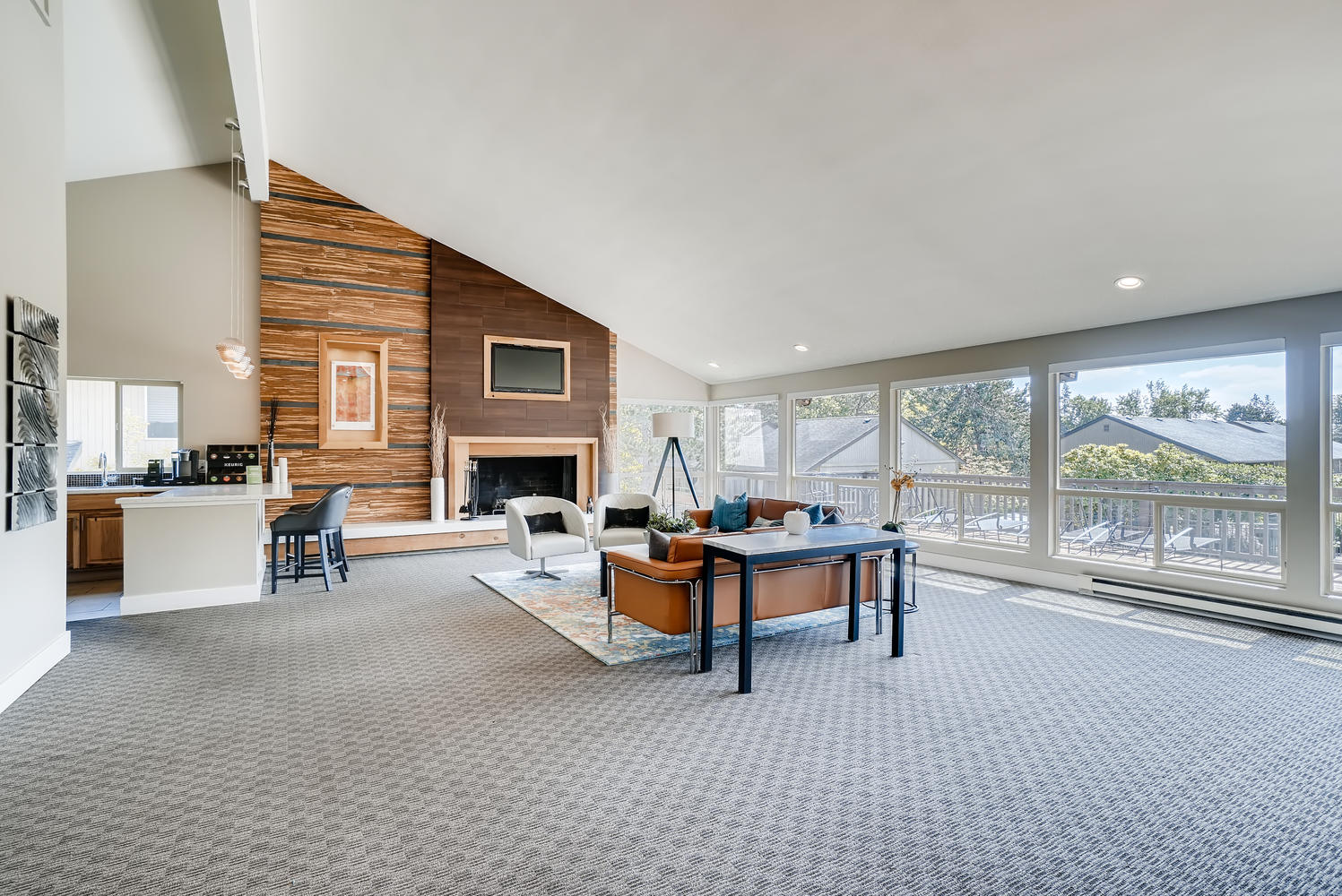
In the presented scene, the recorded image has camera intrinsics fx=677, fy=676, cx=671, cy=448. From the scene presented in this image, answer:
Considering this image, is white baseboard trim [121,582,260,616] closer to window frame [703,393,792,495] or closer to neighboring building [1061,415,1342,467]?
window frame [703,393,792,495]

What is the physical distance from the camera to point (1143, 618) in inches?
197

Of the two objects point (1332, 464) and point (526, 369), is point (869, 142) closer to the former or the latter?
point (1332, 464)

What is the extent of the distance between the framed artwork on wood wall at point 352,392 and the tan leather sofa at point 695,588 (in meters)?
4.71

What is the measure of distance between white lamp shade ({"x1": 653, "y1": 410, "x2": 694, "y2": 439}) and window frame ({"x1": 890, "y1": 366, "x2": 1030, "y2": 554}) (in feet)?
8.07

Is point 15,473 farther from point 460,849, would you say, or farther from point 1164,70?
point 1164,70

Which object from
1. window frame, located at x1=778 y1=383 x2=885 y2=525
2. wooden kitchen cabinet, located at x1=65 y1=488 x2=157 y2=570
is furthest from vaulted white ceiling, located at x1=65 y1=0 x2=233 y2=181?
window frame, located at x1=778 y1=383 x2=885 y2=525

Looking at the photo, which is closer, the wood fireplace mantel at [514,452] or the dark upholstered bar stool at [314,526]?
the dark upholstered bar stool at [314,526]

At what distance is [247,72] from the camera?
14.8ft

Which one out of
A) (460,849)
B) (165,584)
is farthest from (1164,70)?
(165,584)

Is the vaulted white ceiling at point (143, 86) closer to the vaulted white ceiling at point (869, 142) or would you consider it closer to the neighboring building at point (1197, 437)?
the vaulted white ceiling at point (869, 142)

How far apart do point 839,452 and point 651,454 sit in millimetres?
2974

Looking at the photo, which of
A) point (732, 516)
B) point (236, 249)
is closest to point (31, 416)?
point (236, 249)

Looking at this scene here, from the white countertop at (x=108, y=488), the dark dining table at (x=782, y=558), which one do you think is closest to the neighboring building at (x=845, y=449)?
the dark dining table at (x=782, y=558)

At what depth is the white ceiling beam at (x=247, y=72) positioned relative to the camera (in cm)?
390
